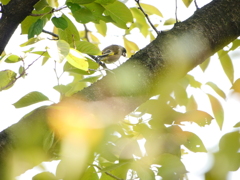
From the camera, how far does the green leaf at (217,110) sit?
1.06m

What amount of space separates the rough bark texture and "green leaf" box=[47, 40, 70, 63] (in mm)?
228

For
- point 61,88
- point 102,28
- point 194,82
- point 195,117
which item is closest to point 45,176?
point 61,88

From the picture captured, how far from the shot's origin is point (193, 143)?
94cm

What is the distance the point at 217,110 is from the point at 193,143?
0.22 meters

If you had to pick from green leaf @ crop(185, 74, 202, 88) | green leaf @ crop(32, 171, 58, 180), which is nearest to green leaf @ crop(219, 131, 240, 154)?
green leaf @ crop(32, 171, 58, 180)

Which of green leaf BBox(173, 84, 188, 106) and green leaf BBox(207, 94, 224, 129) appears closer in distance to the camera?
green leaf BBox(207, 94, 224, 129)

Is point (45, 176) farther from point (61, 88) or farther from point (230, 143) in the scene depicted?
point (230, 143)

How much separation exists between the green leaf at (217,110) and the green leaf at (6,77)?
74 cm

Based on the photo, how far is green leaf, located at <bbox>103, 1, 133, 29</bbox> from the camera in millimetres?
1332

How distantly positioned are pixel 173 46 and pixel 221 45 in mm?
267

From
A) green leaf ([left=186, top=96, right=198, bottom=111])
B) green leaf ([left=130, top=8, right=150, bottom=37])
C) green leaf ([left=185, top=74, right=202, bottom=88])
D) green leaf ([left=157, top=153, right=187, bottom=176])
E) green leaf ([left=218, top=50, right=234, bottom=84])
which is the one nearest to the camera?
green leaf ([left=157, top=153, right=187, bottom=176])

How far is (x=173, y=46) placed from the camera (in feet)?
4.12

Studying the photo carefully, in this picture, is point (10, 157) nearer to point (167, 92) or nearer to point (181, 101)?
point (167, 92)

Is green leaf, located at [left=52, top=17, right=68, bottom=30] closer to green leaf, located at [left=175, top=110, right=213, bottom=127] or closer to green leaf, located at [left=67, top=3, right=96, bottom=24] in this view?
green leaf, located at [left=67, top=3, right=96, bottom=24]
